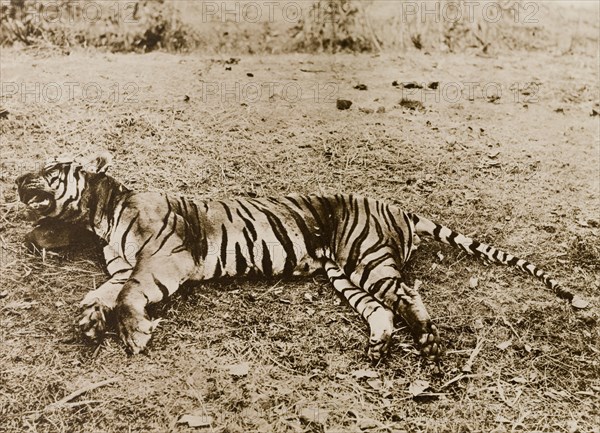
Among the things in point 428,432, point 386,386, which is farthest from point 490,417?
point 386,386

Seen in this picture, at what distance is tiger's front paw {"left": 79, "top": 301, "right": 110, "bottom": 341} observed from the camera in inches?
58.5

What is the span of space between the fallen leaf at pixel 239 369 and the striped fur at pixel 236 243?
0.24 metres

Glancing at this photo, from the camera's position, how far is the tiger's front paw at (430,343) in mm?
1539

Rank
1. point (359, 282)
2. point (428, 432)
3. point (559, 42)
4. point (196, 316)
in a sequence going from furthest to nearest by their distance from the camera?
point (559, 42) → point (359, 282) → point (196, 316) → point (428, 432)

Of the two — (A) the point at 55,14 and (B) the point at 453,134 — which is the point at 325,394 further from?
(A) the point at 55,14

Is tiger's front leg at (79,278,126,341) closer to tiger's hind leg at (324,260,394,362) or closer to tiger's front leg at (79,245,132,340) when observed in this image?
tiger's front leg at (79,245,132,340)

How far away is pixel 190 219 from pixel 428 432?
92cm

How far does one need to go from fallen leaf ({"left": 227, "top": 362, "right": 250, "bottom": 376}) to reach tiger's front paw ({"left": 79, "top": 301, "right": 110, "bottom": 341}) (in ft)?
1.18

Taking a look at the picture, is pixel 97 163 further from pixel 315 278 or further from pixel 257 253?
pixel 315 278

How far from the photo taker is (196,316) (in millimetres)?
1564

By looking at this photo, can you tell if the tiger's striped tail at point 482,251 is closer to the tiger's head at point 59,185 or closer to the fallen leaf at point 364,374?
the fallen leaf at point 364,374

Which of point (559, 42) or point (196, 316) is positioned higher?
point (559, 42)

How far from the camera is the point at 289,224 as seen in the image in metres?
1.78

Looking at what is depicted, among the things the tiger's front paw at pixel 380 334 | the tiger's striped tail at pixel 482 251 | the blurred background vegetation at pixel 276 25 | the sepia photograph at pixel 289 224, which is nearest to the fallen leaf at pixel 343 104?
the sepia photograph at pixel 289 224
